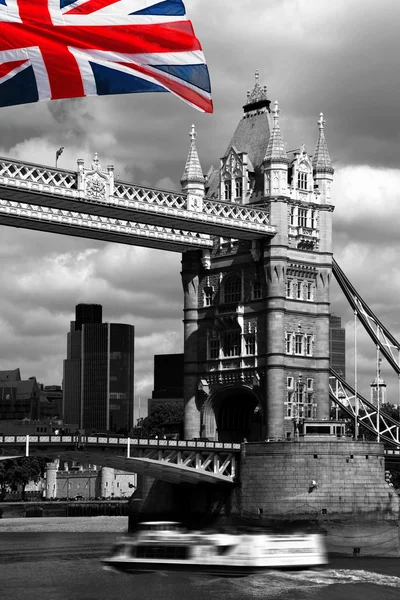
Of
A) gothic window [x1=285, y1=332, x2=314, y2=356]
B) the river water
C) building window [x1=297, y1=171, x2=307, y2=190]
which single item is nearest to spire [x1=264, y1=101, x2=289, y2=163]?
building window [x1=297, y1=171, x2=307, y2=190]

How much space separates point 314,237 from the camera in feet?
312

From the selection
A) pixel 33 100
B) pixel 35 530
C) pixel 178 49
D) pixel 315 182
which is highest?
pixel 315 182

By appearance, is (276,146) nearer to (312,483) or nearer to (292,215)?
(292,215)

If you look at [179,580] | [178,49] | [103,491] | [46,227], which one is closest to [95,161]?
[46,227]

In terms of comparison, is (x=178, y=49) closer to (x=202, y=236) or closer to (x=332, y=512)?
(x=332, y=512)

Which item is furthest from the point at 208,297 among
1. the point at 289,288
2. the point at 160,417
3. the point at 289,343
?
the point at 160,417

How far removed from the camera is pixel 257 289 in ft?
308

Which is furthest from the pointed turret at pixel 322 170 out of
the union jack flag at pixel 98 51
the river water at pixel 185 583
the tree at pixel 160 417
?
the tree at pixel 160 417

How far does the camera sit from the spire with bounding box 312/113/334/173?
317 ft

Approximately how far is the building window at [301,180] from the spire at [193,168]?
743 centimetres

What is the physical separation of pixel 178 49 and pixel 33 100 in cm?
382

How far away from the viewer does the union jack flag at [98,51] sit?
2497 cm

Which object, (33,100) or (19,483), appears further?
(19,483)

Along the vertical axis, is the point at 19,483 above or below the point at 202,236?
below
